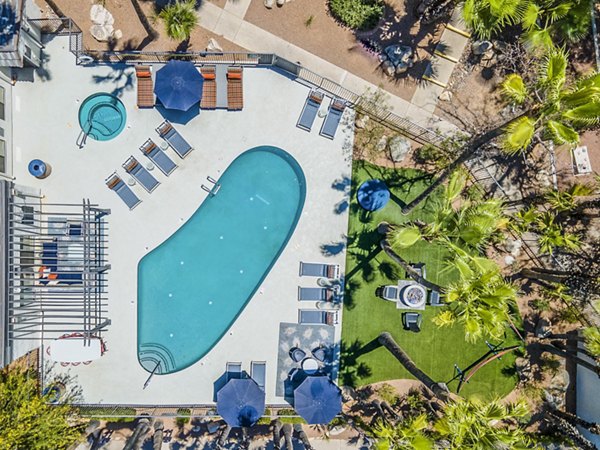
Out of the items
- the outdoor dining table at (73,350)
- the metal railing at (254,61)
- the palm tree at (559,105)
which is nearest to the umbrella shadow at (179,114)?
the metal railing at (254,61)

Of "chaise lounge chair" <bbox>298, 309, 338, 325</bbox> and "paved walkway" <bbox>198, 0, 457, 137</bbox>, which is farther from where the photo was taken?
"chaise lounge chair" <bbox>298, 309, 338, 325</bbox>

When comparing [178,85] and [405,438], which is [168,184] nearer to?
[178,85]

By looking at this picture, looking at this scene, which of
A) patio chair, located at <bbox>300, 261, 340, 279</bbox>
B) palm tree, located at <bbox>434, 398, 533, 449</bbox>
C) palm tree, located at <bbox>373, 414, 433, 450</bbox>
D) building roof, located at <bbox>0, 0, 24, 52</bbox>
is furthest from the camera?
patio chair, located at <bbox>300, 261, 340, 279</bbox>

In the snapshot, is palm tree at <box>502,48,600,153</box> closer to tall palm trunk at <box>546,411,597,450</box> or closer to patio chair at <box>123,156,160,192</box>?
tall palm trunk at <box>546,411,597,450</box>

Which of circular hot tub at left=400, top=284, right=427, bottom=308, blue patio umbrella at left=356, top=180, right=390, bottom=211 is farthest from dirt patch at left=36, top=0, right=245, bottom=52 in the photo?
circular hot tub at left=400, top=284, right=427, bottom=308

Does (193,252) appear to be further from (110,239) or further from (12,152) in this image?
(12,152)

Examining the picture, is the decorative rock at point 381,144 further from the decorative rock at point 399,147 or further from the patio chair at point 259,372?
the patio chair at point 259,372

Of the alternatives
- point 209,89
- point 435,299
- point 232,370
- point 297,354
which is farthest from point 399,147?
point 232,370
